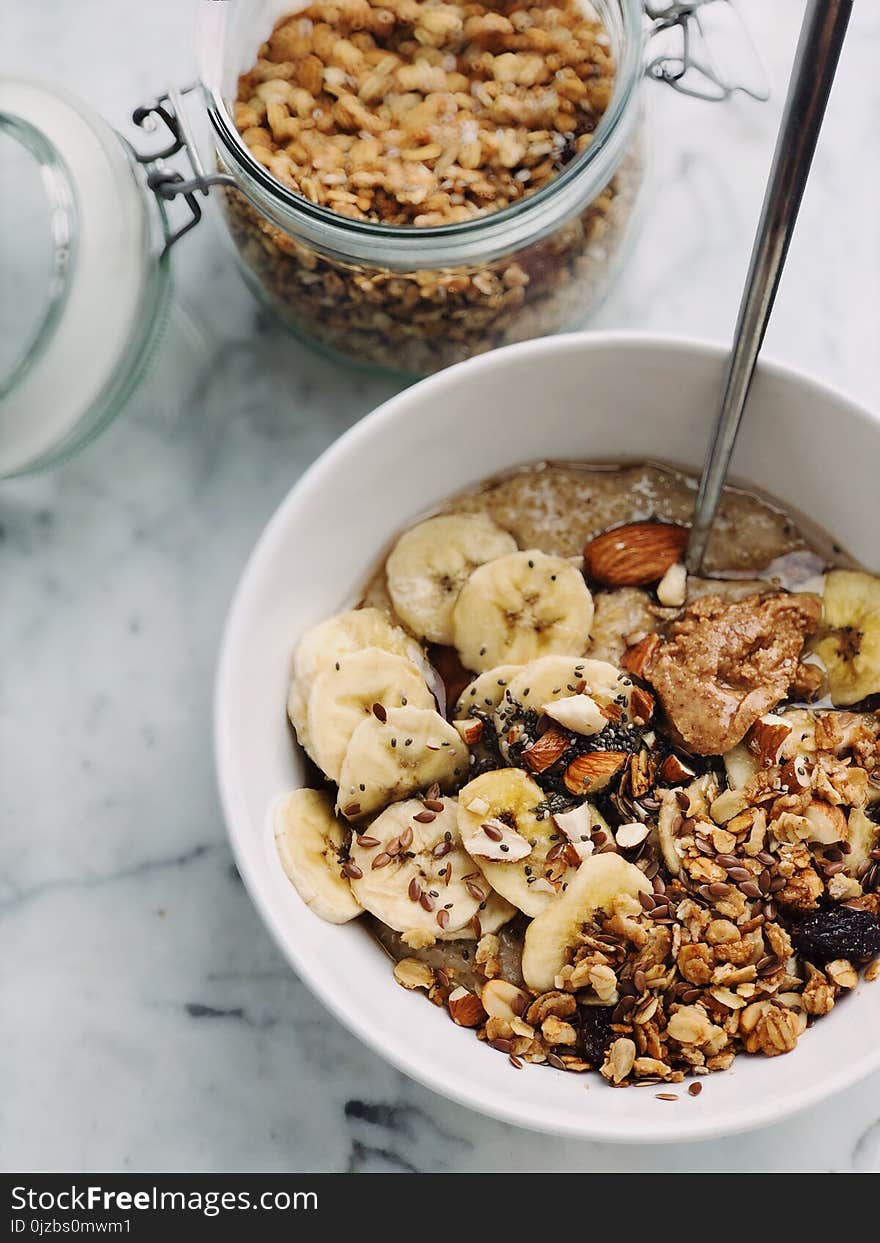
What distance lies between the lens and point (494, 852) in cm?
107

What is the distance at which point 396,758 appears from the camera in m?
1.12

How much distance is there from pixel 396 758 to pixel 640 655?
0.77 feet

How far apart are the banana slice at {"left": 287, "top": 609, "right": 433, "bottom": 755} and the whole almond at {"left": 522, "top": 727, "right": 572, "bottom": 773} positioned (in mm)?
158

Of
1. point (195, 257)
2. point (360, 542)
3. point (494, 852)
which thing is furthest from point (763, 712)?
point (195, 257)

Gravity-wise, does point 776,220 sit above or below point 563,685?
above

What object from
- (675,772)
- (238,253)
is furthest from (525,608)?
(238,253)

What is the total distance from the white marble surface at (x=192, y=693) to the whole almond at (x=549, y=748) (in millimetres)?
388

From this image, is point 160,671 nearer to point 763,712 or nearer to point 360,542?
point 360,542

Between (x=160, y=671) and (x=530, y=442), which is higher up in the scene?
(x=530, y=442)

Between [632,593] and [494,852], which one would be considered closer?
[494,852]

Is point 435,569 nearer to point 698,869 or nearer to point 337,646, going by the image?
point 337,646

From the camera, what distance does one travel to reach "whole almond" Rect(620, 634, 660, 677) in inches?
44.7
